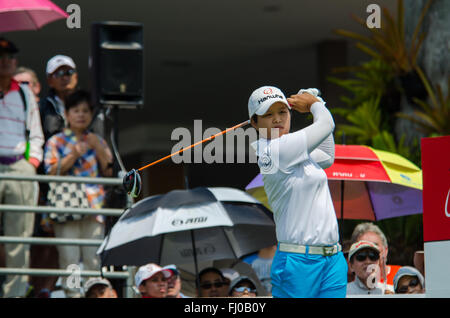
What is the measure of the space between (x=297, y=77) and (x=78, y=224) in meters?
10.5

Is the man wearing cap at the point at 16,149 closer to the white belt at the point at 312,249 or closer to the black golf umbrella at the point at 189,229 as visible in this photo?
the black golf umbrella at the point at 189,229

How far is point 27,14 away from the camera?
7.75 meters

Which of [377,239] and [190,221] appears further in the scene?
[190,221]

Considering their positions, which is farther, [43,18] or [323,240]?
[43,18]

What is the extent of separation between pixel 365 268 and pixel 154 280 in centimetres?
172

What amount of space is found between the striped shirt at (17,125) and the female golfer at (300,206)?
3.60 meters

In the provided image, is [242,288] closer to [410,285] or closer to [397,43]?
[410,285]

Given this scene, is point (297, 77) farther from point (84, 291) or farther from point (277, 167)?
point (277, 167)

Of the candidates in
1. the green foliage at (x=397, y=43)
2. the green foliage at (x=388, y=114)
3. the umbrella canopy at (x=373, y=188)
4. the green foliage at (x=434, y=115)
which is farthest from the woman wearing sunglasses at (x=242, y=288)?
the green foliage at (x=397, y=43)

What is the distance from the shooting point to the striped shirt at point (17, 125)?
7.11m

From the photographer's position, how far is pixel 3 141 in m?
7.08
